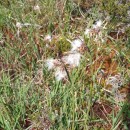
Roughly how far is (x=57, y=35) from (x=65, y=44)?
0.68ft

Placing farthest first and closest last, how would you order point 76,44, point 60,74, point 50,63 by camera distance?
point 76,44 < point 50,63 < point 60,74

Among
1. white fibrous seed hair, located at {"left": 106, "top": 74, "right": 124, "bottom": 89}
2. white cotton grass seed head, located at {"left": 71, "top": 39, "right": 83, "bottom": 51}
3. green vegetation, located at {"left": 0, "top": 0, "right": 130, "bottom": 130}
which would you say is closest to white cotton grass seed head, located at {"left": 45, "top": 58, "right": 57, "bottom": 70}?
green vegetation, located at {"left": 0, "top": 0, "right": 130, "bottom": 130}

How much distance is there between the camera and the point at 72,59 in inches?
121

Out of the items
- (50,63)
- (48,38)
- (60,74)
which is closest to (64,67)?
(60,74)

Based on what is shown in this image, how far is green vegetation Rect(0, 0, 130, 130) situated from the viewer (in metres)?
2.55

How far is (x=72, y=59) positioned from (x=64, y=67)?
7.3 inches

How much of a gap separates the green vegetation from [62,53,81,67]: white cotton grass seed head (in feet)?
0.14

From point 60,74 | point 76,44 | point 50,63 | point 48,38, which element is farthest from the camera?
point 48,38

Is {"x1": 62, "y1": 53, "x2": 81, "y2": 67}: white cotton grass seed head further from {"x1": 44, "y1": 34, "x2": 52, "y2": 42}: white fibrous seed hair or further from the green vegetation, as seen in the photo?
{"x1": 44, "y1": 34, "x2": 52, "y2": 42}: white fibrous seed hair

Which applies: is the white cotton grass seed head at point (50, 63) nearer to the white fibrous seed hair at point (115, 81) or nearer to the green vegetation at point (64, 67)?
the green vegetation at point (64, 67)

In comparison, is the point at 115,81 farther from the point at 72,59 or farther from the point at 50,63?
the point at 50,63

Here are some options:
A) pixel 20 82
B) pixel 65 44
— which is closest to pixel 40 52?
pixel 65 44

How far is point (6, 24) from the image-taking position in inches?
138

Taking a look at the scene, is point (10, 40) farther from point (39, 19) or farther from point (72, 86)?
point (72, 86)
